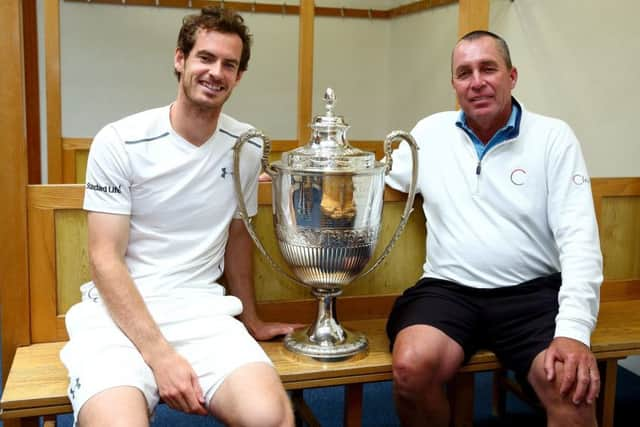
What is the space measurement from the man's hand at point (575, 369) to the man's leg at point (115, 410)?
0.92 m

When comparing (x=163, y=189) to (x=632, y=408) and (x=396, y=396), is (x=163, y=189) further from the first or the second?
(x=632, y=408)

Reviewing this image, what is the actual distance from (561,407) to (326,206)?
724mm

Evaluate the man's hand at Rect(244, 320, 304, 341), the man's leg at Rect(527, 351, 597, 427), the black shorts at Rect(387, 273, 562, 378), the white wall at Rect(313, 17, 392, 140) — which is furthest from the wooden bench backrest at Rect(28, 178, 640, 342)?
the white wall at Rect(313, 17, 392, 140)

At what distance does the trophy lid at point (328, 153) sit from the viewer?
1615 mm

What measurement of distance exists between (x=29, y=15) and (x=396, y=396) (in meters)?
1.48

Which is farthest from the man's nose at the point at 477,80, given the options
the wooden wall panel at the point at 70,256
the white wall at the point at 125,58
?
the white wall at the point at 125,58

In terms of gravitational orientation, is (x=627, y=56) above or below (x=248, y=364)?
above

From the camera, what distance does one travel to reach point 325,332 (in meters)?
1.75

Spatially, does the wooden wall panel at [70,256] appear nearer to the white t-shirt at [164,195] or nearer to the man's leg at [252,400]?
the white t-shirt at [164,195]

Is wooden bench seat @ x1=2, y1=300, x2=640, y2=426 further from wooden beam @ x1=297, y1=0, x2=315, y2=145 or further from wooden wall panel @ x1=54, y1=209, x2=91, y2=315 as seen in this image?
wooden beam @ x1=297, y1=0, x2=315, y2=145

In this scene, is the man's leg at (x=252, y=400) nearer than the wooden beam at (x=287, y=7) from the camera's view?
Yes

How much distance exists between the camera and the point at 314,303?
2.05m

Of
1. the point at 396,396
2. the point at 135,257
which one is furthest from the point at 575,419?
the point at 135,257

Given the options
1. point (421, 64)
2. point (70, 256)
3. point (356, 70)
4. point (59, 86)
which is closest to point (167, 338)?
point (70, 256)
